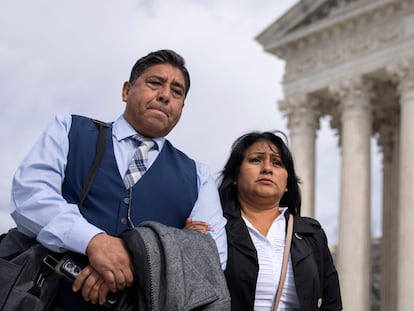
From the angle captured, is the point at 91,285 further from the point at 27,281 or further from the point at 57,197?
the point at 57,197

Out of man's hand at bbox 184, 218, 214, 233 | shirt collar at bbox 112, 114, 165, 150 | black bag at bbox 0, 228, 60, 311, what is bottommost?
black bag at bbox 0, 228, 60, 311

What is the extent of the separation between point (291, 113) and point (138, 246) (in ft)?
90.9

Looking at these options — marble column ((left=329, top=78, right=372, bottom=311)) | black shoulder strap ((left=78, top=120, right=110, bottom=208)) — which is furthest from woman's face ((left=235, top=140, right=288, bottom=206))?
marble column ((left=329, top=78, right=372, bottom=311))

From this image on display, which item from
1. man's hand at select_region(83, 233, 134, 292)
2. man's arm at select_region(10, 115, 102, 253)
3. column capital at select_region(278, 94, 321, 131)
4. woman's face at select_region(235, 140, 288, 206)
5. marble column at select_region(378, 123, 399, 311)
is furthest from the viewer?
marble column at select_region(378, 123, 399, 311)

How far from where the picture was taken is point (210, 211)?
580cm

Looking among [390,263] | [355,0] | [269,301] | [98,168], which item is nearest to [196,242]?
[98,168]

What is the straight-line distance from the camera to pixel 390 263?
34156 millimetres

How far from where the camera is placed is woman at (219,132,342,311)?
268 inches

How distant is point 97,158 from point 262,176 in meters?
2.16

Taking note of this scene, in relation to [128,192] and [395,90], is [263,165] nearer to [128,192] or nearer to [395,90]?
[128,192]

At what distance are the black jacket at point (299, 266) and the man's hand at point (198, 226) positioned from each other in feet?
4.22

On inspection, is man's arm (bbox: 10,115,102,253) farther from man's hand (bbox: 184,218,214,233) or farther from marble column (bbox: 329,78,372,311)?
marble column (bbox: 329,78,372,311)

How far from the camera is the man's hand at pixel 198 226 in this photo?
5.50 meters

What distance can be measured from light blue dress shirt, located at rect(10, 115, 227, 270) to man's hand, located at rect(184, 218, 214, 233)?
0.27 feet
